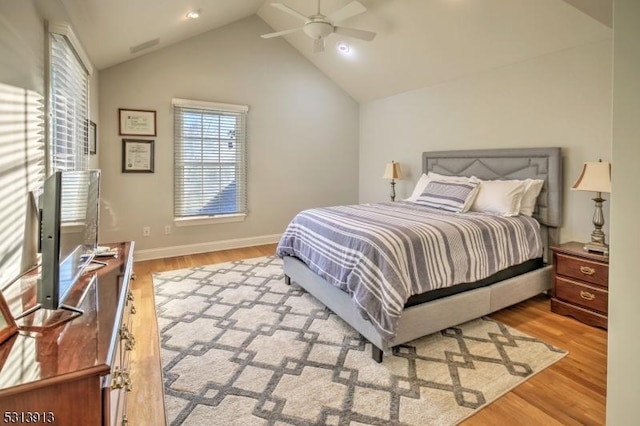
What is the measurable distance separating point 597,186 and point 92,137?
4635 mm

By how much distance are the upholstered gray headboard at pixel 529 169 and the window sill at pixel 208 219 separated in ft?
9.86

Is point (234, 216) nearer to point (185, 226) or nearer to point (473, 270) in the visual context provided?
point (185, 226)

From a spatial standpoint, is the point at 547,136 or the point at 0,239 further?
the point at 547,136

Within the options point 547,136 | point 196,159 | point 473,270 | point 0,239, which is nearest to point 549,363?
point 473,270

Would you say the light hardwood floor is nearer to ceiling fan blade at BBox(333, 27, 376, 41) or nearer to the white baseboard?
the white baseboard

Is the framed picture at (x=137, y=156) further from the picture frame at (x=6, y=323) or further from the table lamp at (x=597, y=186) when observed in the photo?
the table lamp at (x=597, y=186)

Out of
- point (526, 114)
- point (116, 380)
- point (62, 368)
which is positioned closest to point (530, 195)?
point (526, 114)

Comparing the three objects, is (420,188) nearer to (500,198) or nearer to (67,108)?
(500,198)

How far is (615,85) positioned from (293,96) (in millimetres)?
4555

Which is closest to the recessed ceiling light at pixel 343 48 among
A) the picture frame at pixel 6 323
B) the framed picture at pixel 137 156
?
the framed picture at pixel 137 156

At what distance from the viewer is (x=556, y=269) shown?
2.89 m

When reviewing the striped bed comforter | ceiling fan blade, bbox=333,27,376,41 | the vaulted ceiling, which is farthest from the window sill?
ceiling fan blade, bbox=333,27,376,41

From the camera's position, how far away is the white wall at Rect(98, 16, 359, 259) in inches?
166

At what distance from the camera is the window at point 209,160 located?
4.55 metres
